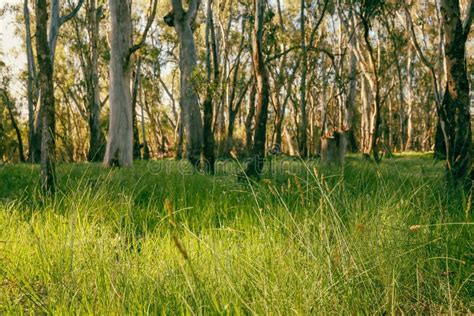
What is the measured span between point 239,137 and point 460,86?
3755 centimetres

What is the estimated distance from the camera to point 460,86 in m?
5.26

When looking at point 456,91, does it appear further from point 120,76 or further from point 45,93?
point 120,76

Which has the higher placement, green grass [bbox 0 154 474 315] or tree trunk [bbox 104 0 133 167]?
tree trunk [bbox 104 0 133 167]

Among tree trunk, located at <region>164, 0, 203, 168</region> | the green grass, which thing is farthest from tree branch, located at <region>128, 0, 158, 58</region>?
the green grass

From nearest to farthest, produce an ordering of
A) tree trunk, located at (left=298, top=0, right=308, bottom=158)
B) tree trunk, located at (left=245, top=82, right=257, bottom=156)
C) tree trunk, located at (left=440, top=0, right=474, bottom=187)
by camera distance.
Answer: tree trunk, located at (left=440, top=0, right=474, bottom=187) < tree trunk, located at (left=245, top=82, right=257, bottom=156) < tree trunk, located at (left=298, top=0, right=308, bottom=158)

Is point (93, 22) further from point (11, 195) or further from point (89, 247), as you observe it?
point (89, 247)

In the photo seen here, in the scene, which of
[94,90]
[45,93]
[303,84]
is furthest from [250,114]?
[94,90]

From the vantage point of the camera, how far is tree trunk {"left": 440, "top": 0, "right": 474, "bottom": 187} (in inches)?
203

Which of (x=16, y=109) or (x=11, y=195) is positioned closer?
(x=11, y=195)

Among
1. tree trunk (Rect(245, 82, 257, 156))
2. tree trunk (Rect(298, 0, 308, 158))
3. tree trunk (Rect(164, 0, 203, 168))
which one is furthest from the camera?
tree trunk (Rect(298, 0, 308, 158))

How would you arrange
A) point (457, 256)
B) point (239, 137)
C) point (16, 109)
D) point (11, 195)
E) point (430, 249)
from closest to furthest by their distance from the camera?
point (430, 249), point (457, 256), point (11, 195), point (16, 109), point (239, 137)

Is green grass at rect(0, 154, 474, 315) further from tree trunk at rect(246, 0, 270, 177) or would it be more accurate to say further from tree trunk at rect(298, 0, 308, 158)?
tree trunk at rect(298, 0, 308, 158)

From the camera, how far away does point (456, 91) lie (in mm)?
5270

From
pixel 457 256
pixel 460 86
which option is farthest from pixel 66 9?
pixel 457 256
